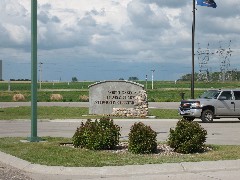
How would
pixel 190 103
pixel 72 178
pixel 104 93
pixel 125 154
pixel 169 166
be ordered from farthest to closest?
pixel 104 93 < pixel 190 103 < pixel 125 154 < pixel 169 166 < pixel 72 178

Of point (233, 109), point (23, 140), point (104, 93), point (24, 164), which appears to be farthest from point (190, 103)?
point (24, 164)

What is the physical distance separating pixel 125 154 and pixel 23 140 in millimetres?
4518

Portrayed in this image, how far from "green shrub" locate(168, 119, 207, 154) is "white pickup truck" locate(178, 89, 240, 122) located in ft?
46.2

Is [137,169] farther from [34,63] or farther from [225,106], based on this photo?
[225,106]

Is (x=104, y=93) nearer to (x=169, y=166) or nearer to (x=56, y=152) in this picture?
(x=56, y=152)

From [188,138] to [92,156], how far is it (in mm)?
2507

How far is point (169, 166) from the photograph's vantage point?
10922 mm

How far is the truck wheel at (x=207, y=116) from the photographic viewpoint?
26891mm

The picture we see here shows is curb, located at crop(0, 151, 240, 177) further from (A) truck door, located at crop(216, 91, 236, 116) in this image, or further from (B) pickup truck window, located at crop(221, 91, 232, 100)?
(B) pickup truck window, located at crop(221, 91, 232, 100)

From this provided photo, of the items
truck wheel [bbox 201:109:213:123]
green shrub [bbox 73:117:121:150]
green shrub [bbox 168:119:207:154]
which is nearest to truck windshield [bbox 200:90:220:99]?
truck wheel [bbox 201:109:213:123]

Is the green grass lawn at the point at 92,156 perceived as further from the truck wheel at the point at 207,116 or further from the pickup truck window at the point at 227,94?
the pickup truck window at the point at 227,94

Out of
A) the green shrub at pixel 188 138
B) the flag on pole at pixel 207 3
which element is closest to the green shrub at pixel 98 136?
the green shrub at pixel 188 138

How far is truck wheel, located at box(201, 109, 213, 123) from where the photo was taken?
26.9 meters

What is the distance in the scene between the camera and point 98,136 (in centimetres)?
1331
